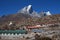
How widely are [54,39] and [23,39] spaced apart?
867 cm

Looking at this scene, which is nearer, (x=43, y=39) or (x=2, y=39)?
(x=43, y=39)

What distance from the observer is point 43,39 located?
3878cm

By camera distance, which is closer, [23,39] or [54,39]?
[54,39]

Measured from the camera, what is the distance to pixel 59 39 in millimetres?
39062

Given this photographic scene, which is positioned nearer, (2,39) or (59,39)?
(59,39)

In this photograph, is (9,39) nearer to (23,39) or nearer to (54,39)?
(23,39)

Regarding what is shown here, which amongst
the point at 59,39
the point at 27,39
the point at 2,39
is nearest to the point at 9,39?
the point at 2,39

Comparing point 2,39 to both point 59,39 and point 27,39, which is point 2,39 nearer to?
point 27,39

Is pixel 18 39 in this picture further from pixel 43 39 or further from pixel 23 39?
pixel 43 39

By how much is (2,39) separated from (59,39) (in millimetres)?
16083

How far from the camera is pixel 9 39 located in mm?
45219

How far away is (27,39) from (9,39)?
543 cm

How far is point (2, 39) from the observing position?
4550 cm

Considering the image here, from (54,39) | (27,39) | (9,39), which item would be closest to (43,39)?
(54,39)
